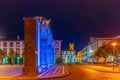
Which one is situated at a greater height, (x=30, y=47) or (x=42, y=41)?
(x=42, y=41)

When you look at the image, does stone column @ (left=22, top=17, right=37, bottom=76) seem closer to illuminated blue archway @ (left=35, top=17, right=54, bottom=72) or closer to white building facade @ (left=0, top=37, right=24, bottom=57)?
illuminated blue archway @ (left=35, top=17, right=54, bottom=72)

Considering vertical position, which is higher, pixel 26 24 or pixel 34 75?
pixel 26 24

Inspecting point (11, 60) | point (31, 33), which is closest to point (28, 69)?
point (31, 33)

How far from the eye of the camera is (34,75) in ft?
116

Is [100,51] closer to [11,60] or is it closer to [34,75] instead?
[11,60]

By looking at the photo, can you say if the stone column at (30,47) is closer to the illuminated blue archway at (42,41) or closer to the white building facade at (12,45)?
the illuminated blue archway at (42,41)

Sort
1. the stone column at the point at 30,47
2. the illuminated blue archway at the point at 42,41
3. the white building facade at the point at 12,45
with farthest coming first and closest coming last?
the white building facade at the point at 12,45
the illuminated blue archway at the point at 42,41
the stone column at the point at 30,47

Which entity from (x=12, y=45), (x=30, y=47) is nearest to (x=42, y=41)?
(x=30, y=47)

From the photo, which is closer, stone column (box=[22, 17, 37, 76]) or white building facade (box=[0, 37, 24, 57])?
stone column (box=[22, 17, 37, 76])

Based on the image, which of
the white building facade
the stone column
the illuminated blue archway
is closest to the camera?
the stone column

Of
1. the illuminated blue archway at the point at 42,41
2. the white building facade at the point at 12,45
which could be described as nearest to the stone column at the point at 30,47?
Result: the illuminated blue archway at the point at 42,41

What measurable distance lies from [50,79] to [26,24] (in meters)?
8.86

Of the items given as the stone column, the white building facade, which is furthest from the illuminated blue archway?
the white building facade

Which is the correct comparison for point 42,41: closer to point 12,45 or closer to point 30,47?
point 30,47
